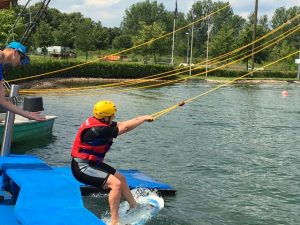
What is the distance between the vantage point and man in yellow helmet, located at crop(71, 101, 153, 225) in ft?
25.8

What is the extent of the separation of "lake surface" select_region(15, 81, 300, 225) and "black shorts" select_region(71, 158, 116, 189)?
187 cm

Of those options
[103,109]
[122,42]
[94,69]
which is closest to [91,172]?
[103,109]

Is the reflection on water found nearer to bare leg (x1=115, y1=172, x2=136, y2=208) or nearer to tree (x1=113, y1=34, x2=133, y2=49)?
bare leg (x1=115, y1=172, x2=136, y2=208)

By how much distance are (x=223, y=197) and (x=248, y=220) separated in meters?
1.65

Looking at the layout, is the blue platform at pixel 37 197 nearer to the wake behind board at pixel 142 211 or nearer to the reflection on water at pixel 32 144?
the wake behind board at pixel 142 211

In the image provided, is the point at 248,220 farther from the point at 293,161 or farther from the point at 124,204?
the point at 293,161

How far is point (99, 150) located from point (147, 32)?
88.2 m

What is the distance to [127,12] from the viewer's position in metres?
184

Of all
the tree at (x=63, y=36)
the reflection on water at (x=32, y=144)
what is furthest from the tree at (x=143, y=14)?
the reflection on water at (x=32, y=144)

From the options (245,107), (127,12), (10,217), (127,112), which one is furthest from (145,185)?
(127,12)

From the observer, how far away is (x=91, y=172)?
804cm

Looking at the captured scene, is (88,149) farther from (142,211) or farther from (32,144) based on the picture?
(32,144)

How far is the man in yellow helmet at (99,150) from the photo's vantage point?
7.86m

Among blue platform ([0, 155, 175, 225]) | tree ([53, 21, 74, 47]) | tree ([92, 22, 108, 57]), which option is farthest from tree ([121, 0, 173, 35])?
blue platform ([0, 155, 175, 225])
